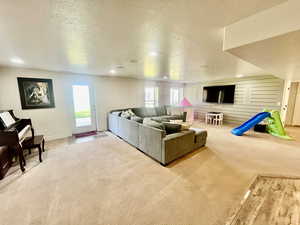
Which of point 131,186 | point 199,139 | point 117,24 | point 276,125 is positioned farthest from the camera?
point 276,125

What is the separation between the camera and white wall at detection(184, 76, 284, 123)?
5250 mm

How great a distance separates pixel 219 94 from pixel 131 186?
6736mm

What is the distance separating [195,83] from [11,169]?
8.68m

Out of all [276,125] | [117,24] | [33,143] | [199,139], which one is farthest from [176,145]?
[276,125]

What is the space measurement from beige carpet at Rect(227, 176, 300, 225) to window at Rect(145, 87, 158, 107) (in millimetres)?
5589

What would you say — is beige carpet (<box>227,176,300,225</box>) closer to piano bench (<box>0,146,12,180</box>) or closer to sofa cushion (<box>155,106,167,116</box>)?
piano bench (<box>0,146,12,180</box>)

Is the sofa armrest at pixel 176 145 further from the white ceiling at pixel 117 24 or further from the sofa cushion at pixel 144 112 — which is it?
the sofa cushion at pixel 144 112

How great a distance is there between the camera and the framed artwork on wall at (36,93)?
12.6 ft

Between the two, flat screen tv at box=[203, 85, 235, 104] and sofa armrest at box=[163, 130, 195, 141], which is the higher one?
flat screen tv at box=[203, 85, 235, 104]

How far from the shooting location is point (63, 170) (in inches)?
101

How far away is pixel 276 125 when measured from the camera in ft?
15.5

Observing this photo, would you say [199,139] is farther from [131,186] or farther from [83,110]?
[83,110]

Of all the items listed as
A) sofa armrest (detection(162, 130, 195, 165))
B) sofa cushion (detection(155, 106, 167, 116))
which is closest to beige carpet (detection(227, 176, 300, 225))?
sofa armrest (detection(162, 130, 195, 165))

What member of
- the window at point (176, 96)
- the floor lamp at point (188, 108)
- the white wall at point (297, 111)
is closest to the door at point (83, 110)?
the window at point (176, 96)
